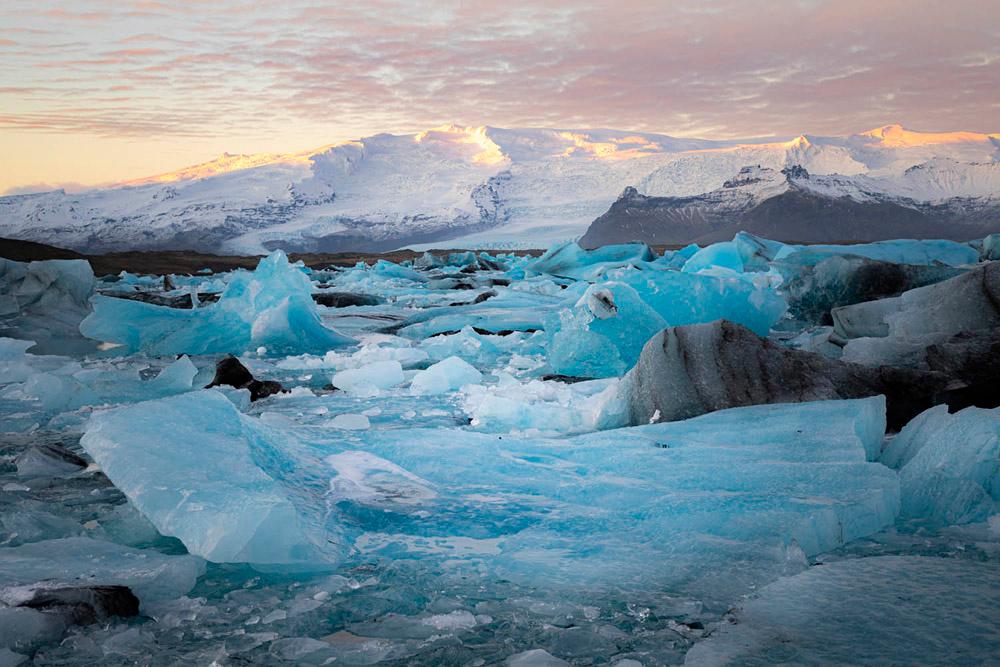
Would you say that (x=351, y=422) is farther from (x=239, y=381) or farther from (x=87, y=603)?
(x=87, y=603)

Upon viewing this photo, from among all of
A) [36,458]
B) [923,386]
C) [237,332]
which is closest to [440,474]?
[36,458]

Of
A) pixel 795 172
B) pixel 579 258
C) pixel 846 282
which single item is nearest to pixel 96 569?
pixel 846 282

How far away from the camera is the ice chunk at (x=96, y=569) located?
1.75 metres

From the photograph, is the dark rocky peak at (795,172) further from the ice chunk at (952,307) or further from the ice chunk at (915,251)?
the ice chunk at (952,307)

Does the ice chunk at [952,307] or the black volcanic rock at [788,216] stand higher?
the ice chunk at [952,307]

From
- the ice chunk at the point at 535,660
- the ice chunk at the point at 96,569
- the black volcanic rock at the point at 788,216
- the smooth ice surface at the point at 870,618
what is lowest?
the black volcanic rock at the point at 788,216

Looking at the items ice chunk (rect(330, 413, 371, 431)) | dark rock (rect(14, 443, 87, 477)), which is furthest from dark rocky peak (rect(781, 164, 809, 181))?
dark rock (rect(14, 443, 87, 477))

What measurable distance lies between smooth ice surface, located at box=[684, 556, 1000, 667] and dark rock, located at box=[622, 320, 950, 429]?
129 cm

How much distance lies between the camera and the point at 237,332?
7234mm

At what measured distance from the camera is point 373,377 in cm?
506

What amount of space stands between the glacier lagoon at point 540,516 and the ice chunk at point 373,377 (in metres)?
0.43

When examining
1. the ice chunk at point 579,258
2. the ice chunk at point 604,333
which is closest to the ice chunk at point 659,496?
the ice chunk at point 604,333

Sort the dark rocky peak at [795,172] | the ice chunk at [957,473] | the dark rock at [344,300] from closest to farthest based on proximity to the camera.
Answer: the ice chunk at [957,473], the dark rock at [344,300], the dark rocky peak at [795,172]

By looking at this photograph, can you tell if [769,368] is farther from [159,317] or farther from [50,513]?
[159,317]
